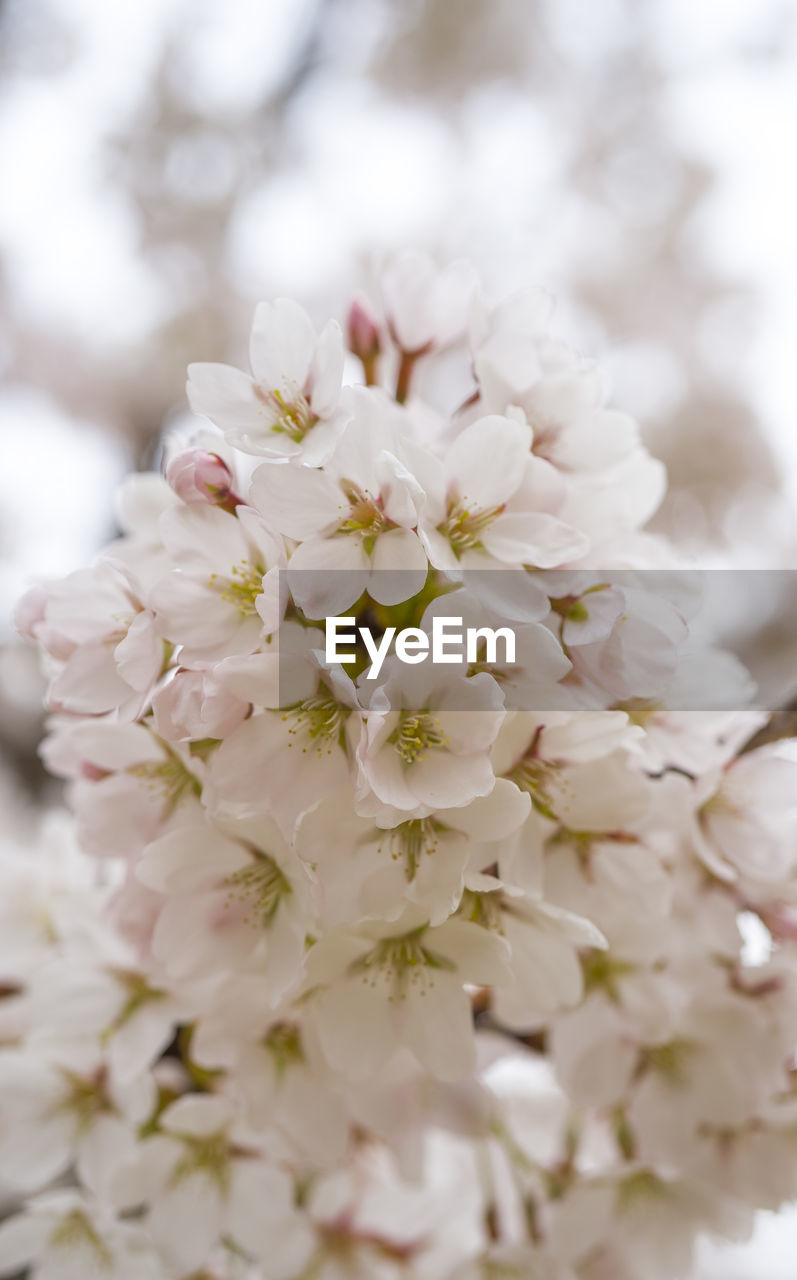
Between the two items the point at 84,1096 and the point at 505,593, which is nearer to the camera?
the point at 505,593

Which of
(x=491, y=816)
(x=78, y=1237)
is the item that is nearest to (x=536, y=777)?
(x=491, y=816)

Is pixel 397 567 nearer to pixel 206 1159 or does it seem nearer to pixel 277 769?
pixel 277 769

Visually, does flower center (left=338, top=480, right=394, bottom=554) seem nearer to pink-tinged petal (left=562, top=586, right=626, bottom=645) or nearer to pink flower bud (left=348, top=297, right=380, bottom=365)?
pink-tinged petal (left=562, top=586, right=626, bottom=645)

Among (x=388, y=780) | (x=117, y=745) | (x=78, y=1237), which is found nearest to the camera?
(x=388, y=780)

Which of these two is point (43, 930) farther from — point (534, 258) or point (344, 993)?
point (534, 258)

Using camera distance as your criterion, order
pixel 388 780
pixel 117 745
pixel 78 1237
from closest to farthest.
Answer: pixel 388 780, pixel 117 745, pixel 78 1237

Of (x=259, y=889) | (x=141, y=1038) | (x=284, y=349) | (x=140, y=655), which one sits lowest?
(x=141, y=1038)

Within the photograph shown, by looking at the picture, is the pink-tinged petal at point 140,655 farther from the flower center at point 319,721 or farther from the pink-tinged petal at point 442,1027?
the pink-tinged petal at point 442,1027
